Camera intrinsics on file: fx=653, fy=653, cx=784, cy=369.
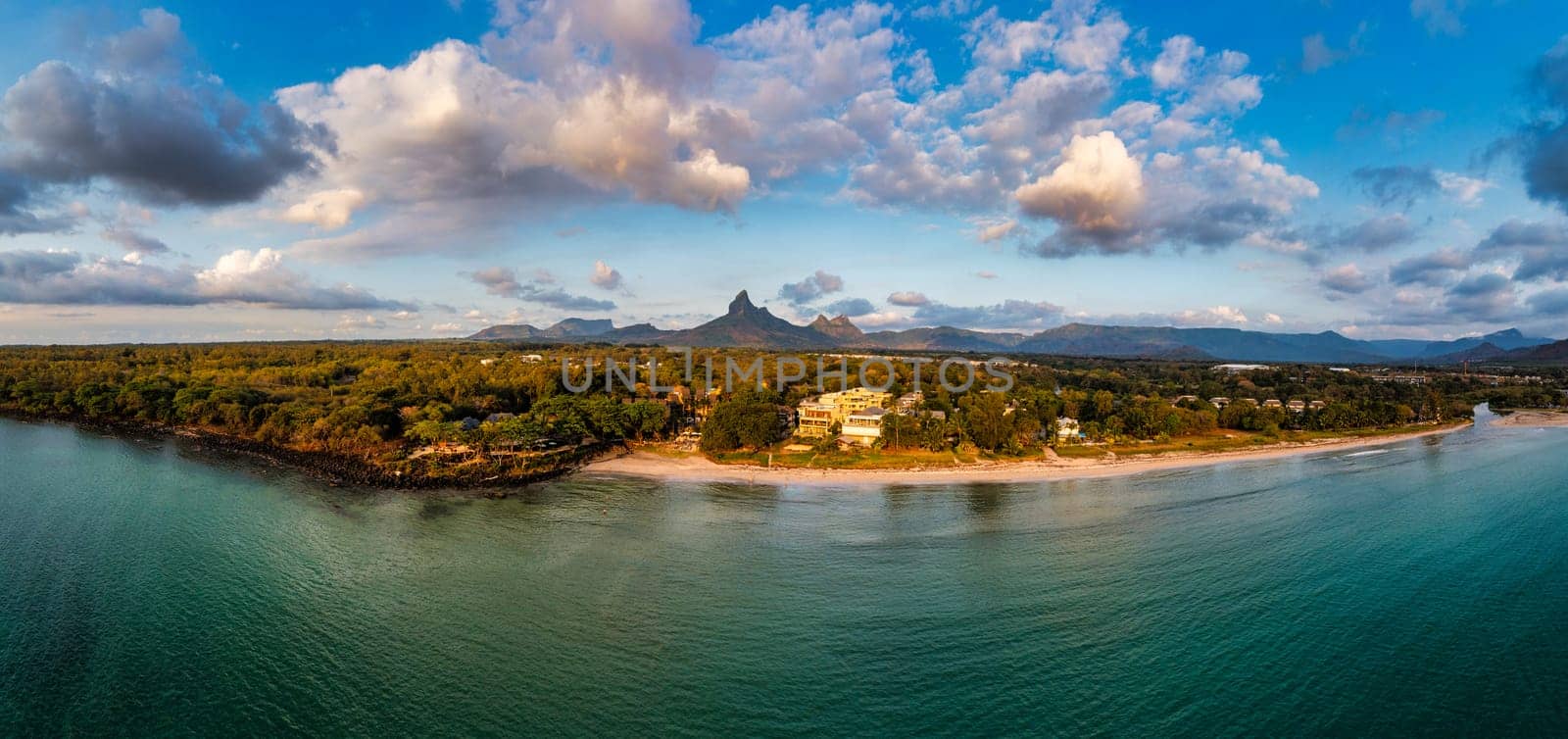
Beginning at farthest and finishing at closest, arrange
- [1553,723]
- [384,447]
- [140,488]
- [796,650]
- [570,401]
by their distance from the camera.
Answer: [570,401]
[384,447]
[140,488]
[796,650]
[1553,723]

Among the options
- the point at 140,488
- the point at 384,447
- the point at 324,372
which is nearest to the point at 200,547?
the point at 140,488

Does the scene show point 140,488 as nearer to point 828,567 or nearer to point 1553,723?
point 828,567

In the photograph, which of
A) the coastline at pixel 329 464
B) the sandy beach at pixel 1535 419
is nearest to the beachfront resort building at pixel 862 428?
the coastline at pixel 329 464

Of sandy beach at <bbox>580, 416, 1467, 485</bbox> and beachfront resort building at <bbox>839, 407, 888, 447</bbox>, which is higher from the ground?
Result: beachfront resort building at <bbox>839, 407, 888, 447</bbox>

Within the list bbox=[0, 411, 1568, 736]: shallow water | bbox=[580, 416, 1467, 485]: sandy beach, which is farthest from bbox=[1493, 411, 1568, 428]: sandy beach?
bbox=[0, 411, 1568, 736]: shallow water

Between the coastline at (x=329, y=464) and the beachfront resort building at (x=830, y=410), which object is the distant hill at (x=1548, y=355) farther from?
the coastline at (x=329, y=464)

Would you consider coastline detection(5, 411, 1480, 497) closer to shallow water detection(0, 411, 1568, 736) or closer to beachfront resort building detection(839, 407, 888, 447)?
shallow water detection(0, 411, 1568, 736)
